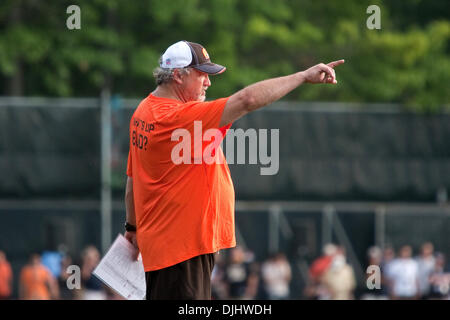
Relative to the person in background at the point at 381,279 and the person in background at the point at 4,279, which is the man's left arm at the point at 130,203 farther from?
the person in background at the point at 381,279

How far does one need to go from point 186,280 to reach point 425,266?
47.8ft

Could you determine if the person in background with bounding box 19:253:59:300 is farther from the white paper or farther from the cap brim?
the cap brim

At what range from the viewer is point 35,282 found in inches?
664

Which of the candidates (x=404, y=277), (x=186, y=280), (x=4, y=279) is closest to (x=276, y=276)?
(x=404, y=277)

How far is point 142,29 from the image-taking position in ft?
85.2

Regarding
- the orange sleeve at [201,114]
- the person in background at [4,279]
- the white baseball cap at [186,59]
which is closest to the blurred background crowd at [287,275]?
the person in background at [4,279]

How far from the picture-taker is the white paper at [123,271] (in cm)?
582

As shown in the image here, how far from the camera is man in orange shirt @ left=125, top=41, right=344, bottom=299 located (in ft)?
16.8

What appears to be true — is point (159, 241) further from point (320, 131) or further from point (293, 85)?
point (320, 131)

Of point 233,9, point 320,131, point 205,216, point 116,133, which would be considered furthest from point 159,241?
point 233,9

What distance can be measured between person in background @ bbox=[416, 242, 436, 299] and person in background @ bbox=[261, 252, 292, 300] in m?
2.69

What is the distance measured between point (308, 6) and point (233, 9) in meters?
2.57

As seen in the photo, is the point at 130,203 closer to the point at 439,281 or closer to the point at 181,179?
the point at 181,179

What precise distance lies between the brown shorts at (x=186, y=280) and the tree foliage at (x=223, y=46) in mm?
18759
